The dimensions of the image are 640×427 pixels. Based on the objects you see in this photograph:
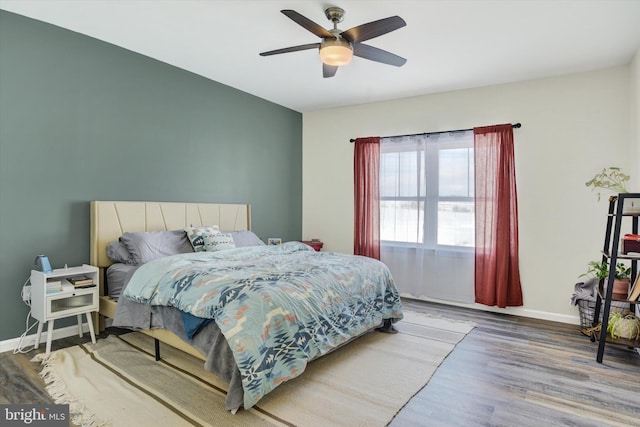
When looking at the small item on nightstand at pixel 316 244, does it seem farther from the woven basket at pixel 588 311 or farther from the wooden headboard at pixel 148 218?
the woven basket at pixel 588 311

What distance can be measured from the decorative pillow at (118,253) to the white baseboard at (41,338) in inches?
26.5

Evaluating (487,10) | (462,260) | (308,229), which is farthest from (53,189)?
(462,260)

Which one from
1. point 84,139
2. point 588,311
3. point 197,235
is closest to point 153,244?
point 197,235

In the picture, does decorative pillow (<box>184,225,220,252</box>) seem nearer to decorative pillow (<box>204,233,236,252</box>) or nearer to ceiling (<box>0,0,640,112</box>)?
decorative pillow (<box>204,233,236,252</box>)

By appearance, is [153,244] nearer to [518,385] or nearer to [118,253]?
[118,253]

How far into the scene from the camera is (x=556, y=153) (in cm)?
386

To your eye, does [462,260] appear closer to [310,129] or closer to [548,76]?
[548,76]

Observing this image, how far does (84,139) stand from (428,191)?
12.5 ft

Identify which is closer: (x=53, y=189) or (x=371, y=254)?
(x=53, y=189)

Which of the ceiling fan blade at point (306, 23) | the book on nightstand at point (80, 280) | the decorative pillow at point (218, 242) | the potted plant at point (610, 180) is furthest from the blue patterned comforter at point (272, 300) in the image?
the potted plant at point (610, 180)

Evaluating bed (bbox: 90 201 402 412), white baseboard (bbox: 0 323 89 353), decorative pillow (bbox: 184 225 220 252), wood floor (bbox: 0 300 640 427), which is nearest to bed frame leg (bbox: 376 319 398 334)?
bed (bbox: 90 201 402 412)

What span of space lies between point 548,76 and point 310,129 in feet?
10.5

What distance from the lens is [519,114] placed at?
13.3ft

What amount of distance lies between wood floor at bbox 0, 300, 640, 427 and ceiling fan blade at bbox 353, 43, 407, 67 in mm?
2428
